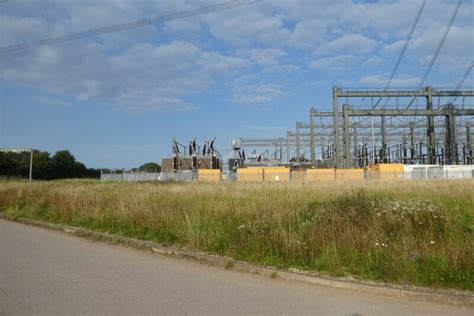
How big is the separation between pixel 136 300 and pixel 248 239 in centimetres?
295

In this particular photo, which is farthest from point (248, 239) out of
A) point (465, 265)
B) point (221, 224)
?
point (465, 265)

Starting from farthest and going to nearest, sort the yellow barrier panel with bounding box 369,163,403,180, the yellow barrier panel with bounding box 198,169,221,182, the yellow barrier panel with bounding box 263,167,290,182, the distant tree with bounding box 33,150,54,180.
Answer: the distant tree with bounding box 33,150,54,180, the yellow barrier panel with bounding box 198,169,221,182, the yellow barrier panel with bounding box 263,167,290,182, the yellow barrier panel with bounding box 369,163,403,180

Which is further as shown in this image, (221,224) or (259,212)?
(259,212)

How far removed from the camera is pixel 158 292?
5828 millimetres

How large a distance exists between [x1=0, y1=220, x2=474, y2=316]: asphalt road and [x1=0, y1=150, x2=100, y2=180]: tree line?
242ft

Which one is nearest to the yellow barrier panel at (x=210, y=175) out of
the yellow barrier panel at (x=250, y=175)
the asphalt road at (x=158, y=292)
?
the yellow barrier panel at (x=250, y=175)

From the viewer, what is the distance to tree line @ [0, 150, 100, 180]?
260 ft

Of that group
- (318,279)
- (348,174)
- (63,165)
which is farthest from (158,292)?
(63,165)

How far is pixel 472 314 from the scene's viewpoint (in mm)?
4926

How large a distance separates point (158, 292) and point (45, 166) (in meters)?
94.4

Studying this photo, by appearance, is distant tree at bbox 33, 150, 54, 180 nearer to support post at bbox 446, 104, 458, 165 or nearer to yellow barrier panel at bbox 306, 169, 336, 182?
yellow barrier panel at bbox 306, 169, 336, 182

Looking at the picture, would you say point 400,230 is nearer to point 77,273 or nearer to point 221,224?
point 221,224

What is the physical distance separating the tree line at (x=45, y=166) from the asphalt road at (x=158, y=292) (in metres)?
73.7

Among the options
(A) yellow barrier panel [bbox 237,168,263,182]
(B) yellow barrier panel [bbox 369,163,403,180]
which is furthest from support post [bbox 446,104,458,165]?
(A) yellow barrier panel [bbox 237,168,263,182]
